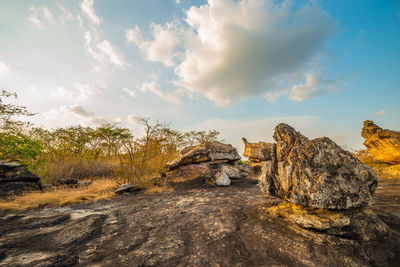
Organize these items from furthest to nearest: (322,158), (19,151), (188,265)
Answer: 1. (19,151)
2. (322,158)
3. (188,265)

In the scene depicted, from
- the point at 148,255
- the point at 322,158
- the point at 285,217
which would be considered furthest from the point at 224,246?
the point at 322,158

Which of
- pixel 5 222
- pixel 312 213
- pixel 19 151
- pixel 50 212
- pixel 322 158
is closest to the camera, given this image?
pixel 312 213

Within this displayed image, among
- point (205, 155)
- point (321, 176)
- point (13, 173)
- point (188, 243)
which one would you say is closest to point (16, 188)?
A: point (13, 173)

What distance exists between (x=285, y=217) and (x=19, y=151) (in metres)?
10.1

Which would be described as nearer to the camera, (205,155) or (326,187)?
(326,187)

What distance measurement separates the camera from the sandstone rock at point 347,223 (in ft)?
7.26

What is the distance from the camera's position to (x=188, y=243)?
2166 millimetres

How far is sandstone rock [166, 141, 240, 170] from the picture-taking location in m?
8.73

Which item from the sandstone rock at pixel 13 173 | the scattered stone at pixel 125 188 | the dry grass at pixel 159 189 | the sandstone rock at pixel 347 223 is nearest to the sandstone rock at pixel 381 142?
the sandstone rock at pixel 347 223

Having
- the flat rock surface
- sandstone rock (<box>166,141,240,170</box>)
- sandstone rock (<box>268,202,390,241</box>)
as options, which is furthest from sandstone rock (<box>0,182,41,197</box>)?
sandstone rock (<box>268,202,390,241</box>)

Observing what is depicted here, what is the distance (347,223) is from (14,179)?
10086 millimetres

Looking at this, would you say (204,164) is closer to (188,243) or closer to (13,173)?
(188,243)

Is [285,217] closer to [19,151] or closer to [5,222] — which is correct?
[5,222]

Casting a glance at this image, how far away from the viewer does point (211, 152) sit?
29.8ft
